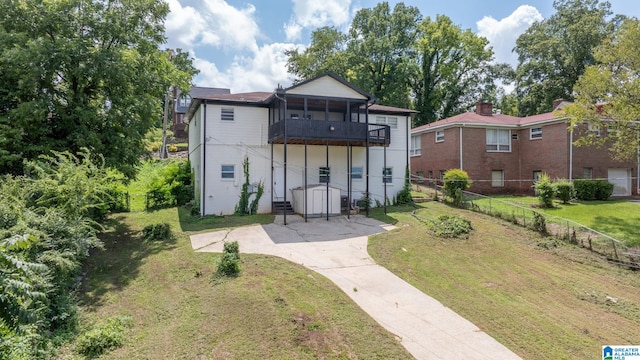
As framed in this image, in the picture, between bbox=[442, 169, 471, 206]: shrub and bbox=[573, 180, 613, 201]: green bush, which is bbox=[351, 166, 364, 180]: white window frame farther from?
bbox=[573, 180, 613, 201]: green bush

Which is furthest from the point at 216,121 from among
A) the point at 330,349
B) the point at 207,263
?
the point at 330,349

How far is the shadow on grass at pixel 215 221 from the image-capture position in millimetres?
16469

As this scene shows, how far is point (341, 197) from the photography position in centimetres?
2083

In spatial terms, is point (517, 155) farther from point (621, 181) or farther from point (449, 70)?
point (449, 70)

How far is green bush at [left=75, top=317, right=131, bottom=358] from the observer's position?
6.85 metres

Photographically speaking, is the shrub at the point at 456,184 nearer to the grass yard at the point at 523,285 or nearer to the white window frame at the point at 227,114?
the grass yard at the point at 523,285

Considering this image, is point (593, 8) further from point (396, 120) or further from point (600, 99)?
point (396, 120)

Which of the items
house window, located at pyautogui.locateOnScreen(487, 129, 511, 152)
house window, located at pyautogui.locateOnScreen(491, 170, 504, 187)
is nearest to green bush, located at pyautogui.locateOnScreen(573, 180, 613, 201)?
house window, located at pyautogui.locateOnScreen(491, 170, 504, 187)

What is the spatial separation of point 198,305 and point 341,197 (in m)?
13.2

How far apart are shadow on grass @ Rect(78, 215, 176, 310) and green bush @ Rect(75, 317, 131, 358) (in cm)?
212

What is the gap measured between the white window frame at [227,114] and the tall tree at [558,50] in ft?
114

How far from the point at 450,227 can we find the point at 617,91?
39.4ft

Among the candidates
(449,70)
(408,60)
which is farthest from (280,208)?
(449,70)

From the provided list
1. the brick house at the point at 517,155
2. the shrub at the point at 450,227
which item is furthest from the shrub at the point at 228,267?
the brick house at the point at 517,155
